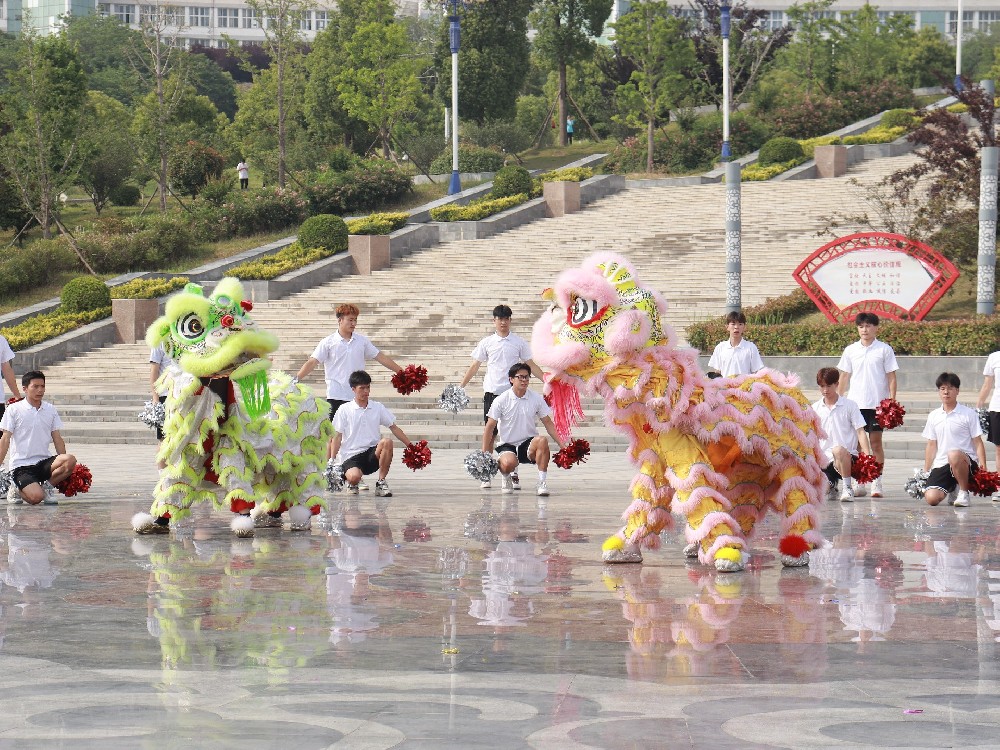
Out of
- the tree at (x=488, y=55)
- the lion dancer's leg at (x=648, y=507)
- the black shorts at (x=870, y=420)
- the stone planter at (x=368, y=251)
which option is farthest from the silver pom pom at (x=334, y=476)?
the tree at (x=488, y=55)

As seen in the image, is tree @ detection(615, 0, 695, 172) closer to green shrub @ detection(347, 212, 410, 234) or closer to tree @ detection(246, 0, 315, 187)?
tree @ detection(246, 0, 315, 187)

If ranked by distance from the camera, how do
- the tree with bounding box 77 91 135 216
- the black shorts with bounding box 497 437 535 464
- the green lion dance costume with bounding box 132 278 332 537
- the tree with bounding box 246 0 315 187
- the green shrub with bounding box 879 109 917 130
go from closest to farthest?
the green lion dance costume with bounding box 132 278 332 537, the black shorts with bounding box 497 437 535 464, the tree with bounding box 77 91 135 216, the tree with bounding box 246 0 315 187, the green shrub with bounding box 879 109 917 130

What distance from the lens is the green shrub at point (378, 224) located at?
3075cm

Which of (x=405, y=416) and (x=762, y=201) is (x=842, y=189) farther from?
(x=405, y=416)

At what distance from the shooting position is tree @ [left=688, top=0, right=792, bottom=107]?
47219mm

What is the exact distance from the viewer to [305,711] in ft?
18.8

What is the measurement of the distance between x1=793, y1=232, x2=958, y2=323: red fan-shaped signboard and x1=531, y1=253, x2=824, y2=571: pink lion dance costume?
1395 centimetres

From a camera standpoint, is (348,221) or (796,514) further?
(348,221)

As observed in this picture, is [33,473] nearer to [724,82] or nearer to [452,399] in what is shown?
[452,399]

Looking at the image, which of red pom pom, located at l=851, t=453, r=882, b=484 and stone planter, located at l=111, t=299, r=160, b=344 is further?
stone planter, located at l=111, t=299, r=160, b=344

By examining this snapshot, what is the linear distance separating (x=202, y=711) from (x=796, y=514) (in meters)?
4.73

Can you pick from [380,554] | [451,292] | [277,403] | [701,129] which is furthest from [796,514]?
[701,129]

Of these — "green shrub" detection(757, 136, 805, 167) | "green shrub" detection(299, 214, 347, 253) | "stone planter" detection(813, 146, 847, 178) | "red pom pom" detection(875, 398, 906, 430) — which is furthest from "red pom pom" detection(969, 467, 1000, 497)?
"green shrub" detection(757, 136, 805, 167)

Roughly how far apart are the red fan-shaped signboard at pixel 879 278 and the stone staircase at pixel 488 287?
2.55 meters
